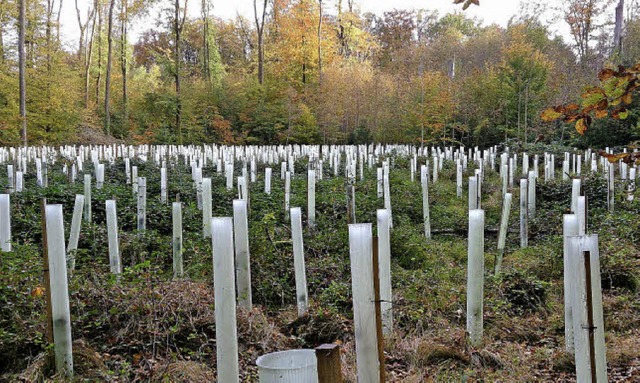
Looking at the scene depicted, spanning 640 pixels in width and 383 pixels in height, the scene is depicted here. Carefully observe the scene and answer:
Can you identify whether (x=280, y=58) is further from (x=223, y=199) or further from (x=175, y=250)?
(x=175, y=250)

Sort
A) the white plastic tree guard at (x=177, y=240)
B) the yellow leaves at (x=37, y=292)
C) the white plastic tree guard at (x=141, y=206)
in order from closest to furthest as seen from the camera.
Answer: the yellow leaves at (x=37, y=292) < the white plastic tree guard at (x=177, y=240) < the white plastic tree guard at (x=141, y=206)

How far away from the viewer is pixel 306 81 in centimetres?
4028

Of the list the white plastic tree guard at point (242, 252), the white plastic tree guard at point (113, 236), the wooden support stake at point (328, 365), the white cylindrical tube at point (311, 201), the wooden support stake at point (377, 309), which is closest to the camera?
the wooden support stake at point (328, 365)

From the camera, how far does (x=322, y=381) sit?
5.24 ft

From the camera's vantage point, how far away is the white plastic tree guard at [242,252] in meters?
5.08

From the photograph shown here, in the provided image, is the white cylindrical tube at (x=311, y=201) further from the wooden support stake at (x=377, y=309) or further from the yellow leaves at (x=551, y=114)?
the yellow leaves at (x=551, y=114)

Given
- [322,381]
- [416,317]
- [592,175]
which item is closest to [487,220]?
[592,175]

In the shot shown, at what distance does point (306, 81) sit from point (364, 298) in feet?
127

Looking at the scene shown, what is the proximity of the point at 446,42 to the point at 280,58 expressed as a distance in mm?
14283

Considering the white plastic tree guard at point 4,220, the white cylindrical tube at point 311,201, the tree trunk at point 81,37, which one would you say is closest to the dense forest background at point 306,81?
the tree trunk at point 81,37

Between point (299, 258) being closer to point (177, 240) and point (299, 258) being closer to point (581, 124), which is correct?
point (177, 240)

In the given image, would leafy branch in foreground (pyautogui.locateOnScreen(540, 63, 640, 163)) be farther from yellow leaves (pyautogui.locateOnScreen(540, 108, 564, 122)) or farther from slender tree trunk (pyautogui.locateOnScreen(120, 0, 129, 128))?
slender tree trunk (pyautogui.locateOnScreen(120, 0, 129, 128))

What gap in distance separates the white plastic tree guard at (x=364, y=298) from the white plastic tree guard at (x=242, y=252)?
8.26 ft

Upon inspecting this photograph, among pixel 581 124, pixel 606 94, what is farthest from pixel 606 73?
pixel 581 124
